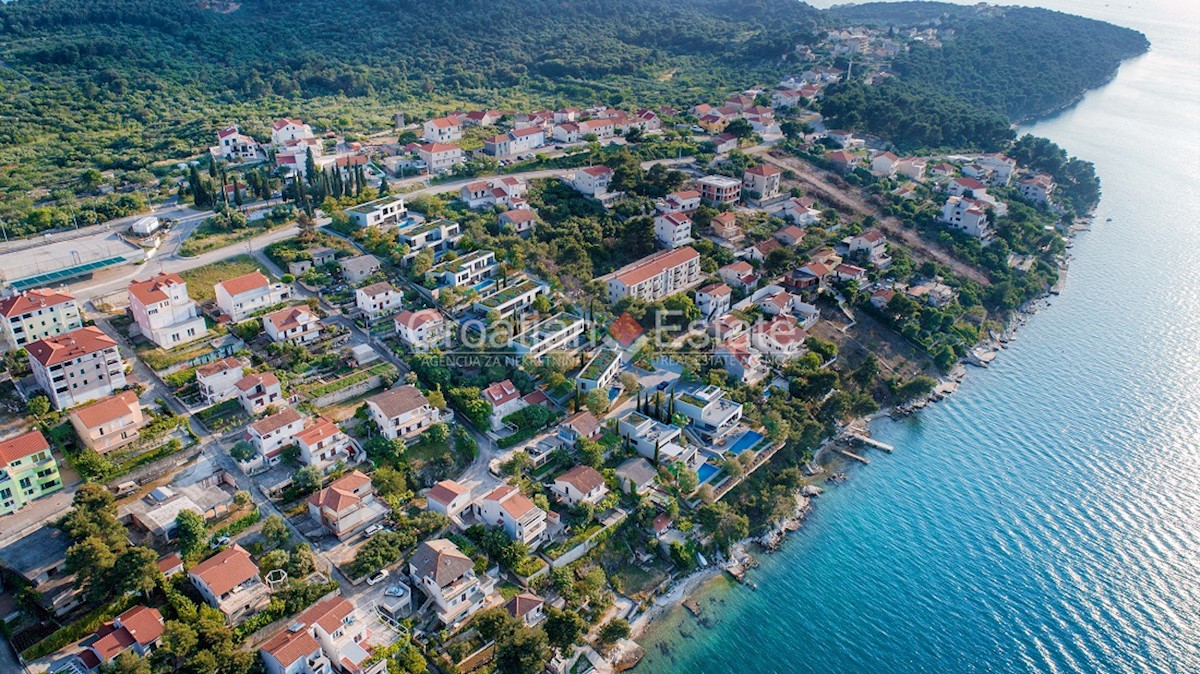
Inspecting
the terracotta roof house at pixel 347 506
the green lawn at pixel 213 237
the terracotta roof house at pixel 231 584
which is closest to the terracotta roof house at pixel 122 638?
the terracotta roof house at pixel 231 584

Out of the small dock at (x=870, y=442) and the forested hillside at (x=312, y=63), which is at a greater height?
the forested hillside at (x=312, y=63)

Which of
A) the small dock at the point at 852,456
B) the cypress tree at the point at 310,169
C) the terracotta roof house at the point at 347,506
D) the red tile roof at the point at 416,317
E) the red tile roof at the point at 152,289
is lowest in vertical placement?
the small dock at the point at 852,456

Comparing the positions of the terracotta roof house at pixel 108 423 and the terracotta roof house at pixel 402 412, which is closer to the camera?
the terracotta roof house at pixel 108 423

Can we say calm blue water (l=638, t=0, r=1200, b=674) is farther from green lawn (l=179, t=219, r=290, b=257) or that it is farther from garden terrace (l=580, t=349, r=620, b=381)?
green lawn (l=179, t=219, r=290, b=257)

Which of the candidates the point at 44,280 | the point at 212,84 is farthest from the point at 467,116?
the point at 44,280

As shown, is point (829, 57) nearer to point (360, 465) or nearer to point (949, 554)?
point (949, 554)

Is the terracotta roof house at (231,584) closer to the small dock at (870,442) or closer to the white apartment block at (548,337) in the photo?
the white apartment block at (548,337)
